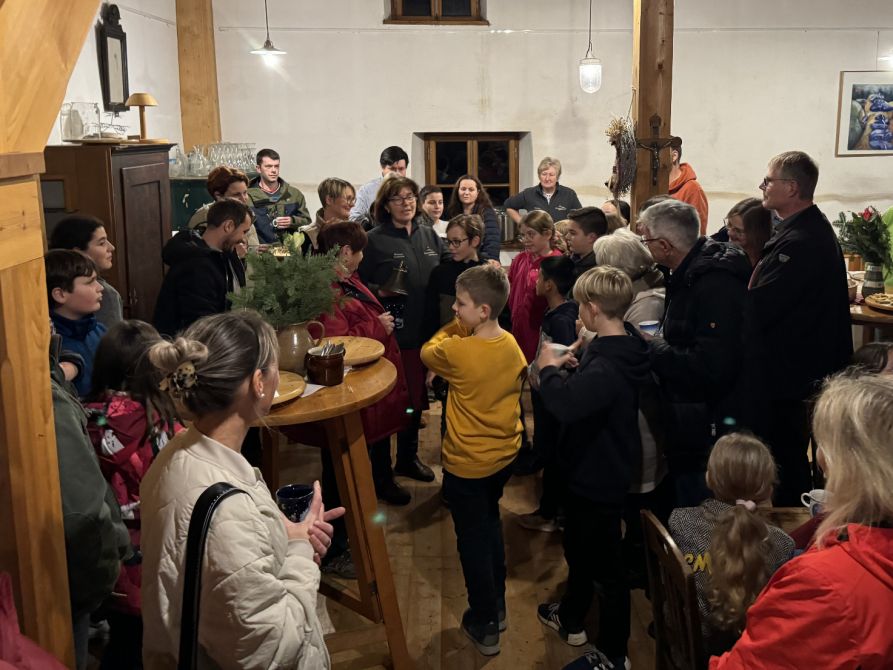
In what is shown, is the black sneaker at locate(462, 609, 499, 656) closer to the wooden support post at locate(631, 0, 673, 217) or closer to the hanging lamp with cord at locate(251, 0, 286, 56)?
the wooden support post at locate(631, 0, 673, 217)

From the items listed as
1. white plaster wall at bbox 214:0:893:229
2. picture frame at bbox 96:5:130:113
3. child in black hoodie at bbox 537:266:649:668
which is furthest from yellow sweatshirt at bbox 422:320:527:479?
white plaster wall at bbox 214:0:893:229

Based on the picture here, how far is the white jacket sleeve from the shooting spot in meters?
1.67

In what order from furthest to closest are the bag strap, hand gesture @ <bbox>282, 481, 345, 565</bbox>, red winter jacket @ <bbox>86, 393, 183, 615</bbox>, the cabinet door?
1. the cabinet door
2. red winter jacket @ <bbox>86, 393, 183, 615</bbox>
3. hand gesture @ <bbox>282, 481, 345, 565</bbox>
4. the bag strap

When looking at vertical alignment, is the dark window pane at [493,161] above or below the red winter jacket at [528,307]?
above

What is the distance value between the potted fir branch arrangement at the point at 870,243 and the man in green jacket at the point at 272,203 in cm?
374

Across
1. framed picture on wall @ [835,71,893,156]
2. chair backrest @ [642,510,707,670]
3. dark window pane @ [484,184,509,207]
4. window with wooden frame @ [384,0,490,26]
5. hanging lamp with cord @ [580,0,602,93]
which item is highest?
window with wooden frame @ [384,0,490,26]

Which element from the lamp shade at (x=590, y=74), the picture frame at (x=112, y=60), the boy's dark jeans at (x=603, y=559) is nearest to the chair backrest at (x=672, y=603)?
the boy's dark jeans at (x=603, y=559)

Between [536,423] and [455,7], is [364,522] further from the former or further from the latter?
[455,7]

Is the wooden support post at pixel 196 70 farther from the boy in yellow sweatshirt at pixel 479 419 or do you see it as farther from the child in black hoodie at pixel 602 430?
the child in black hoodie at pixel 602 430

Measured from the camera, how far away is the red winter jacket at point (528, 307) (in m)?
4.97

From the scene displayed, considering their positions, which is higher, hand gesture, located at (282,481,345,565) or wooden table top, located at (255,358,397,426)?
wooden table top, located at (255,358,397,426)

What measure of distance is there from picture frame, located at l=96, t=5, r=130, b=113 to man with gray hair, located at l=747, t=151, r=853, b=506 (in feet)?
15.7

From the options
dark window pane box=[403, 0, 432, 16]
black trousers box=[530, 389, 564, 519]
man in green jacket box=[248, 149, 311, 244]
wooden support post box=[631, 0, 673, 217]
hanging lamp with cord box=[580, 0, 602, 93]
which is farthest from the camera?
dark window pane box=[403, 0, 432, 16]

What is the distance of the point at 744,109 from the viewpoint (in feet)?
31.1
